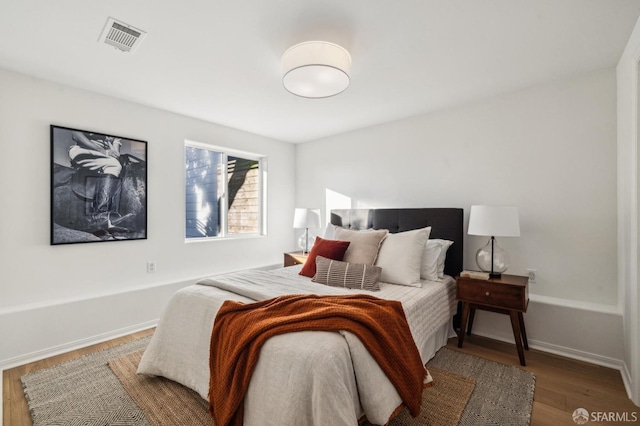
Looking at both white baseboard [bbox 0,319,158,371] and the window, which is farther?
the window

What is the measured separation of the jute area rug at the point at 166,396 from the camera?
1.82 metres

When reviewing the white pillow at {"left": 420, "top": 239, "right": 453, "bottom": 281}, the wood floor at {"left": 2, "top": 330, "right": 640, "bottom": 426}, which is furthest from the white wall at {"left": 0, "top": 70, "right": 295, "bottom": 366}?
the white pillow at {"left": 420, "top": 239, "right": 453, "bottom": 281}

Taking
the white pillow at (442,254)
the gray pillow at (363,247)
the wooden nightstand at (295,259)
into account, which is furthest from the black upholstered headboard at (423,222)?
the wooden nightstand at (295,259)

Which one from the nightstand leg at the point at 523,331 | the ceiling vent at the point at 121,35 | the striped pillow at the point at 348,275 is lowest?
the nightstand leg at the point at 523,331

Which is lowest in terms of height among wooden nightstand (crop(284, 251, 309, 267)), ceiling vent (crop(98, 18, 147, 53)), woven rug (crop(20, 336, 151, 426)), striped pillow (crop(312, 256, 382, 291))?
woven rug (crop(20, 336, 151, 426))

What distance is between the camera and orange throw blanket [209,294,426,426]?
5.06 ft

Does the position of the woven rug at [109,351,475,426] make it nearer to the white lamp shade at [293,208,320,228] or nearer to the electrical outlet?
the electrical outlet

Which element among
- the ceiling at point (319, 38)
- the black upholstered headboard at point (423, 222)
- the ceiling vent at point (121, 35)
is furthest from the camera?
the black upholstered headboard at point (423, 222)

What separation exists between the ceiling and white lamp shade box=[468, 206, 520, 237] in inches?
45.5

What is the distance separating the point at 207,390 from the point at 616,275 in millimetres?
3202

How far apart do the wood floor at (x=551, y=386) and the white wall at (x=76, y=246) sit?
13.8 inches

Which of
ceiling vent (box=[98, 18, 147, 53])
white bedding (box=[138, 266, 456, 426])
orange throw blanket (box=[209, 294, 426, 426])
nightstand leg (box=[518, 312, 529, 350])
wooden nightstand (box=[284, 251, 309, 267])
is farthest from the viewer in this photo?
wooden nightstand (box=[284, 251, 309, 267])

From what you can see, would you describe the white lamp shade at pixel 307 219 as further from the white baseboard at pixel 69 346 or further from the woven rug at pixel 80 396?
the woven rug at pixel 80 396

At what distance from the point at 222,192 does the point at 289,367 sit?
336 cm
